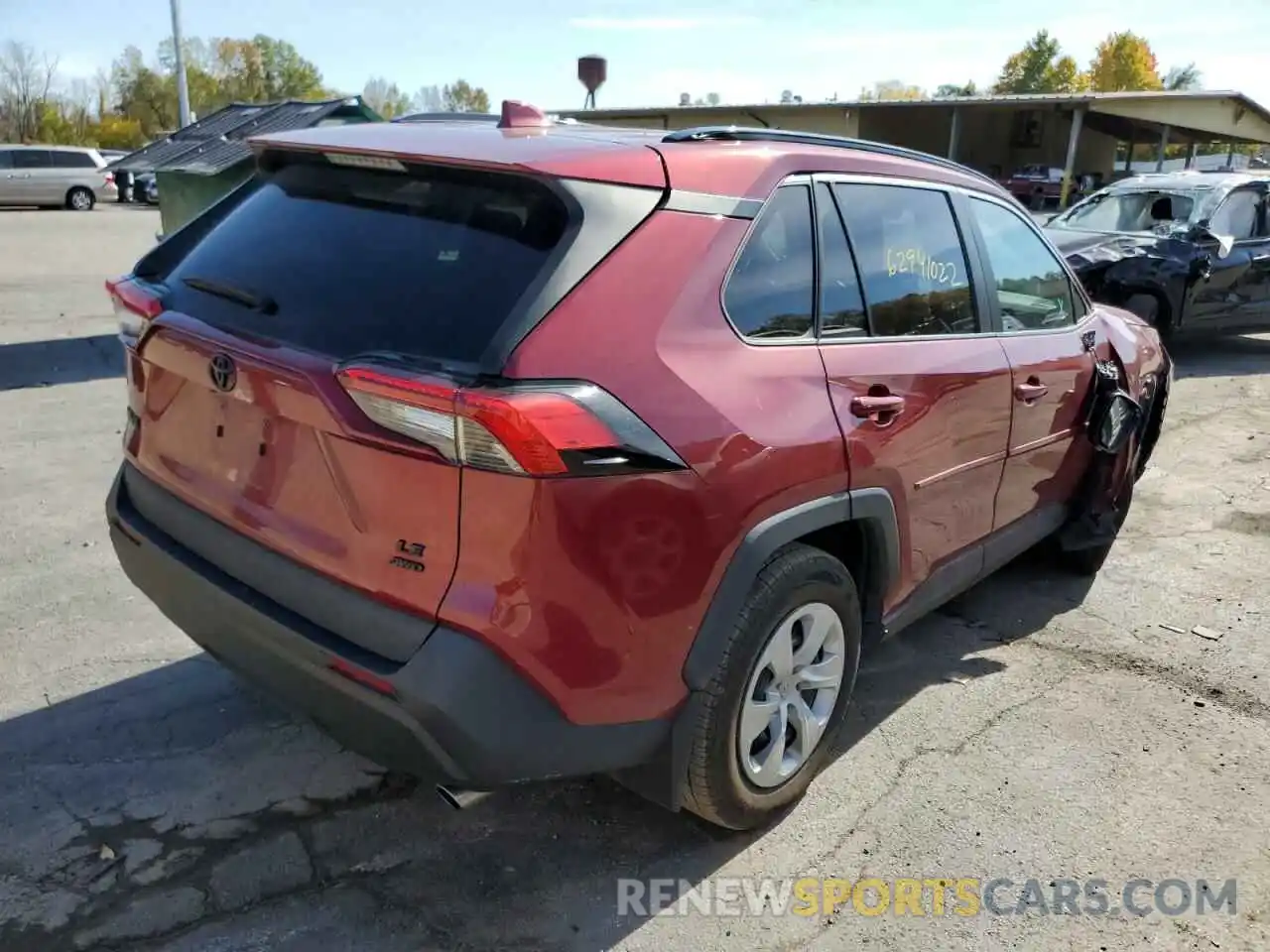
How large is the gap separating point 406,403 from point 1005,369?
2.29 meters

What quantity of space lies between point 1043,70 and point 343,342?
10425cm

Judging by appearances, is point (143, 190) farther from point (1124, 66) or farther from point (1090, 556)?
point (1124, 66)

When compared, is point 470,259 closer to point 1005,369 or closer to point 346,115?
point 1005,369

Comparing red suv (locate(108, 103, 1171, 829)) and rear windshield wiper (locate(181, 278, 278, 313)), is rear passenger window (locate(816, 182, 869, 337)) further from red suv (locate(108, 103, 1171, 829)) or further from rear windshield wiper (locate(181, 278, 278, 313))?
rear windshield wiper (locate(181, 278, 278, 313))

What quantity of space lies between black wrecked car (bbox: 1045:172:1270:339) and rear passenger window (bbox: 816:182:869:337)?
7.41 meters

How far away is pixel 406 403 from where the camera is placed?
78.6 inches

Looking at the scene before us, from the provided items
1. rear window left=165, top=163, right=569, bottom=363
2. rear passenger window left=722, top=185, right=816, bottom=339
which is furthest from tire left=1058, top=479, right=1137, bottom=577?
rear window left=165, top=163, right=569, bottom=363

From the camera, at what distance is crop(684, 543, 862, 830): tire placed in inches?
97.0

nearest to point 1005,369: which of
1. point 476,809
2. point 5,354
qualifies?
point 476,809

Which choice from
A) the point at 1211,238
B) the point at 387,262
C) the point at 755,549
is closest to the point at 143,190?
the point at 1211,238

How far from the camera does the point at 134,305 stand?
271cm

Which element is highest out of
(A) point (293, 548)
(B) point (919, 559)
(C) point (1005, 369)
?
(C) point (1005, 369)

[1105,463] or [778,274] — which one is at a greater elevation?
[778,274]

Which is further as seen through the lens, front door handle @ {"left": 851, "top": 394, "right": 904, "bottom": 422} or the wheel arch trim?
front door handle @ {"left": 851, "top": 394, "right": 904, "bottom": 422}
